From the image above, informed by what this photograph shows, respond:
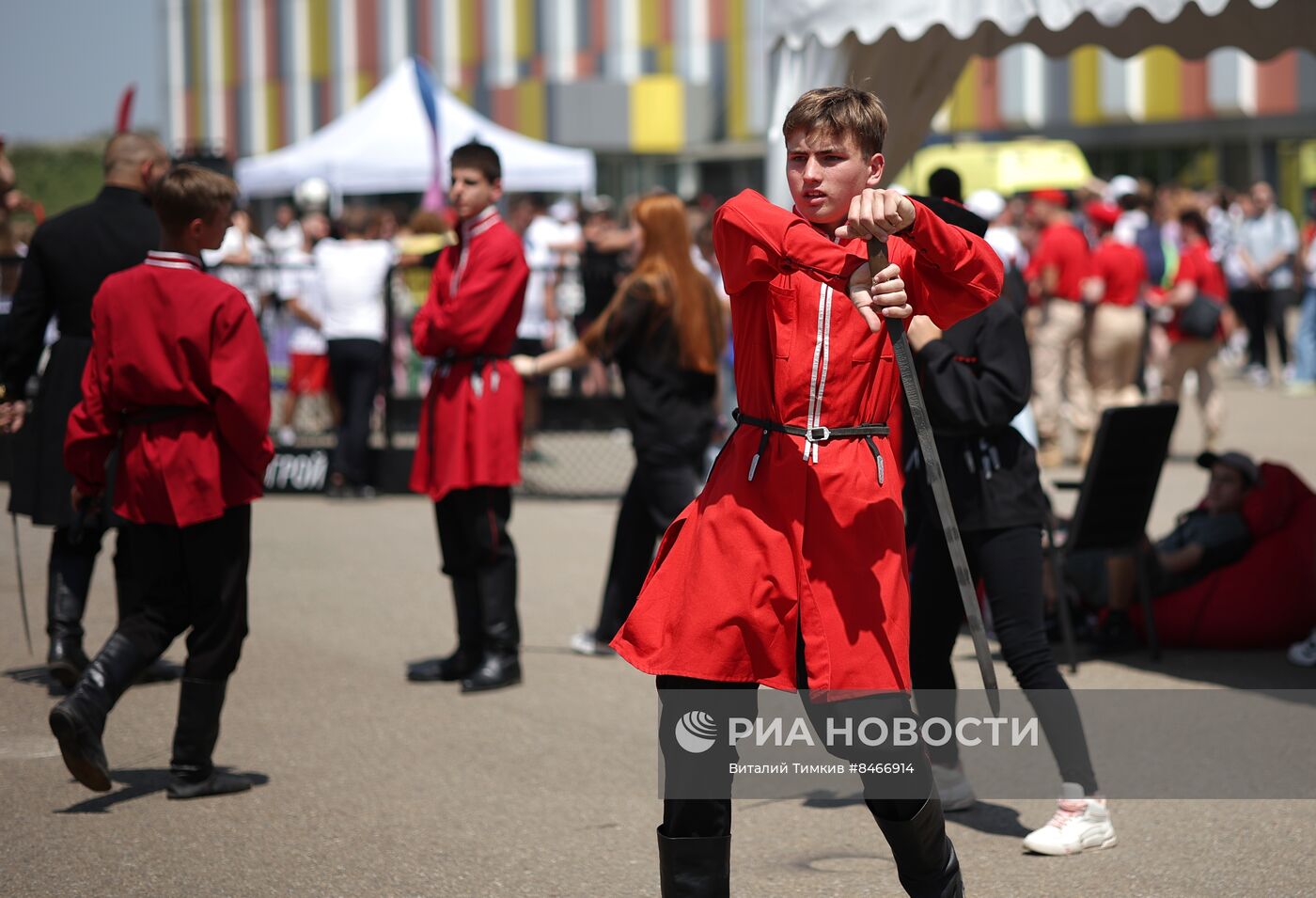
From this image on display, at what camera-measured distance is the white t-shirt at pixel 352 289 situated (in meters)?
11.1

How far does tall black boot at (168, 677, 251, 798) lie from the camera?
15.9 ft

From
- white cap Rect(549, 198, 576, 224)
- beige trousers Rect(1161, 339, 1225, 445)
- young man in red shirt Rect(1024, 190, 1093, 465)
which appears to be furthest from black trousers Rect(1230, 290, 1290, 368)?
white cap Rect(549, 198, 576, 224)

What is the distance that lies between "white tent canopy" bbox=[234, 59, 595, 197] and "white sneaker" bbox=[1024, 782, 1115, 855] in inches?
572

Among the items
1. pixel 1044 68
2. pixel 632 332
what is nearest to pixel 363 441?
pixel 632 332

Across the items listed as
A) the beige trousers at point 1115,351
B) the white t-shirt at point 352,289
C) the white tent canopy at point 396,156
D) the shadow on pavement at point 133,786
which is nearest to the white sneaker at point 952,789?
the shadow on pavement at point 133,786

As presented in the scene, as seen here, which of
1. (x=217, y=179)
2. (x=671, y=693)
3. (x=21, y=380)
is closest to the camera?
(x=671, y=693)

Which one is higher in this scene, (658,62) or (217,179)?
(658,62)

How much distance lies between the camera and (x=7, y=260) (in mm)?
10602

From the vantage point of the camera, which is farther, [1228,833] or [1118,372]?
[1118,372]

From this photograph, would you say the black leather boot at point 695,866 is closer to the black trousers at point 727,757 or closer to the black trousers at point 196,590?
the black trousers at point 727,757

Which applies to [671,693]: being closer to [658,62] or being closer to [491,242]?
[491,242]

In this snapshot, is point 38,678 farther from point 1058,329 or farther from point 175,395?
point 1058,329

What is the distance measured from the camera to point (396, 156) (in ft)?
61.3

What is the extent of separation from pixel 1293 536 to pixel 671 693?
4097 mm
